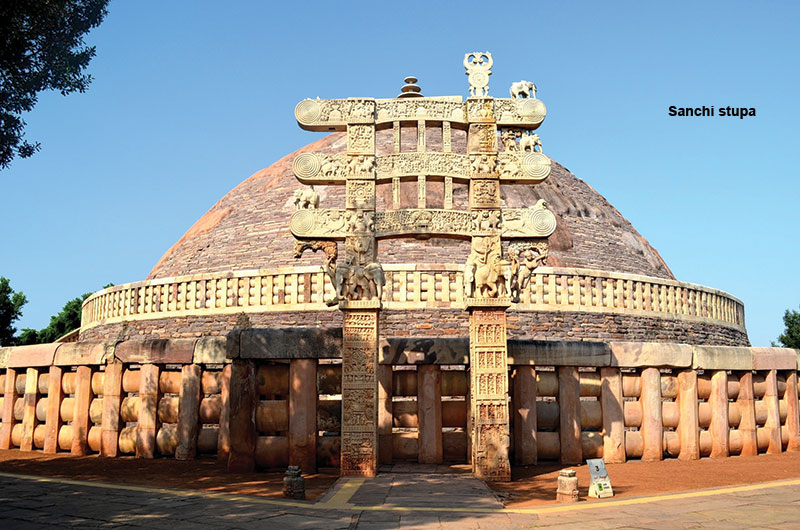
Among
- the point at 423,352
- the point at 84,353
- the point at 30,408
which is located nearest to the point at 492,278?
the point at 423,352

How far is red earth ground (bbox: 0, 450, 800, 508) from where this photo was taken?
7.50m

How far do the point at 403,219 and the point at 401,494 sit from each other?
3.50m

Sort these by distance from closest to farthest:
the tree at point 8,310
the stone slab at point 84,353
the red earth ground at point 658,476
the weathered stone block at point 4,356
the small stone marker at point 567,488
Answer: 1. the small stone marker at point 567,488
2. the red earth ground at point 658,476
3. the stone slab at point 84,353
4. the weathered stone block at point 4,356
5. the tree at point 8,310

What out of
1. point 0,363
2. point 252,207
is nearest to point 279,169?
point 252,207

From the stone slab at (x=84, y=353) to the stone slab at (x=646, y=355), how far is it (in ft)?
23.9

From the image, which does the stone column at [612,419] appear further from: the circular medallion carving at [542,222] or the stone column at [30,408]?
the stone column at [30,408]

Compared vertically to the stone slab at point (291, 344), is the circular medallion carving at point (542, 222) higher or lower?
higher

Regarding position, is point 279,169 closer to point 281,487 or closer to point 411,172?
point 411,172

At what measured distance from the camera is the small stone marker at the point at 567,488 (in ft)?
22.1

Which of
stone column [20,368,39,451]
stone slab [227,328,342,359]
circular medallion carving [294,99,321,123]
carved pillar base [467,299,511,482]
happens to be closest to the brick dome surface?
stone column [20,368,39,451]

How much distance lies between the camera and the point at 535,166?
889 cm

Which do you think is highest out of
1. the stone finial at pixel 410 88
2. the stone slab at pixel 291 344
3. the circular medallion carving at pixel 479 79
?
the stone finial at pixel 410 88

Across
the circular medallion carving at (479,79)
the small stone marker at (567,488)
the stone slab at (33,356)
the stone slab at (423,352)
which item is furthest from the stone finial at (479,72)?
the stone slab at (33,356)

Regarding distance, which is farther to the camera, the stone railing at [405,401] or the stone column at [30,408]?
the stone column at [30,408]
